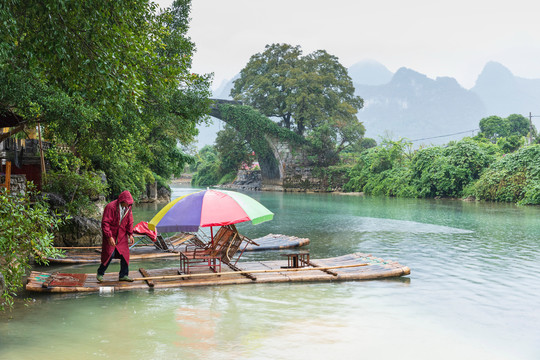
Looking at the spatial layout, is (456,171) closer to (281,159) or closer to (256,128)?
(281,159)

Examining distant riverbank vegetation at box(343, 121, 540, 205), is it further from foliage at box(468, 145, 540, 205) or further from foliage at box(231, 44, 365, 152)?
foliage at box(231, 44, 365, 152)

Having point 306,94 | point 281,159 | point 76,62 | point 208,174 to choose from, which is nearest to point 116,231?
point 76,62

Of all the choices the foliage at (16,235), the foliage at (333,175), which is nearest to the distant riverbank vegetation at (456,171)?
the foliage at (333,175)

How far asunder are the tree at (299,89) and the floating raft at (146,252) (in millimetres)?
34899

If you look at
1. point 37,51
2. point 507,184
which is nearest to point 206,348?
point 37,51

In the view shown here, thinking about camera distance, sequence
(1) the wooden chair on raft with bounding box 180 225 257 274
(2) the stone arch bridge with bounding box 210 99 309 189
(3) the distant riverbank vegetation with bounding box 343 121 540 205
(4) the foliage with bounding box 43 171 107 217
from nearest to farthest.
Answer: (1) the wooden chair on raft with bounding box 180 225 257 274
(4) the foliage with bounding box 43 171 107 217
(3) the distant riverbank vegetation with bounding box 343 121 540 205
(2) the stone arch bridge with bounding box 210 99 309 189

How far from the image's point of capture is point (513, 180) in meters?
31.2

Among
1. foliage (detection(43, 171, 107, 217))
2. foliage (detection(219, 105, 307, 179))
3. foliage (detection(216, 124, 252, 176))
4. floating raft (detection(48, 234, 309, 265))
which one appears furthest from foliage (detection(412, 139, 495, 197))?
foliage (detection(43, 171, 107, 217))

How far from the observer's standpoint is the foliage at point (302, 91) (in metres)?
48.0

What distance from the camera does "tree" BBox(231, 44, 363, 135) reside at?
157ft

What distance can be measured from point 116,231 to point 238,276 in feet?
6.88

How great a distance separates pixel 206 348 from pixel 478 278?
607 cm

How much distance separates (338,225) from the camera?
1925 centimetres

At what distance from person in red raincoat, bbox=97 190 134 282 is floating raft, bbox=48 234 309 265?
2061 mm
